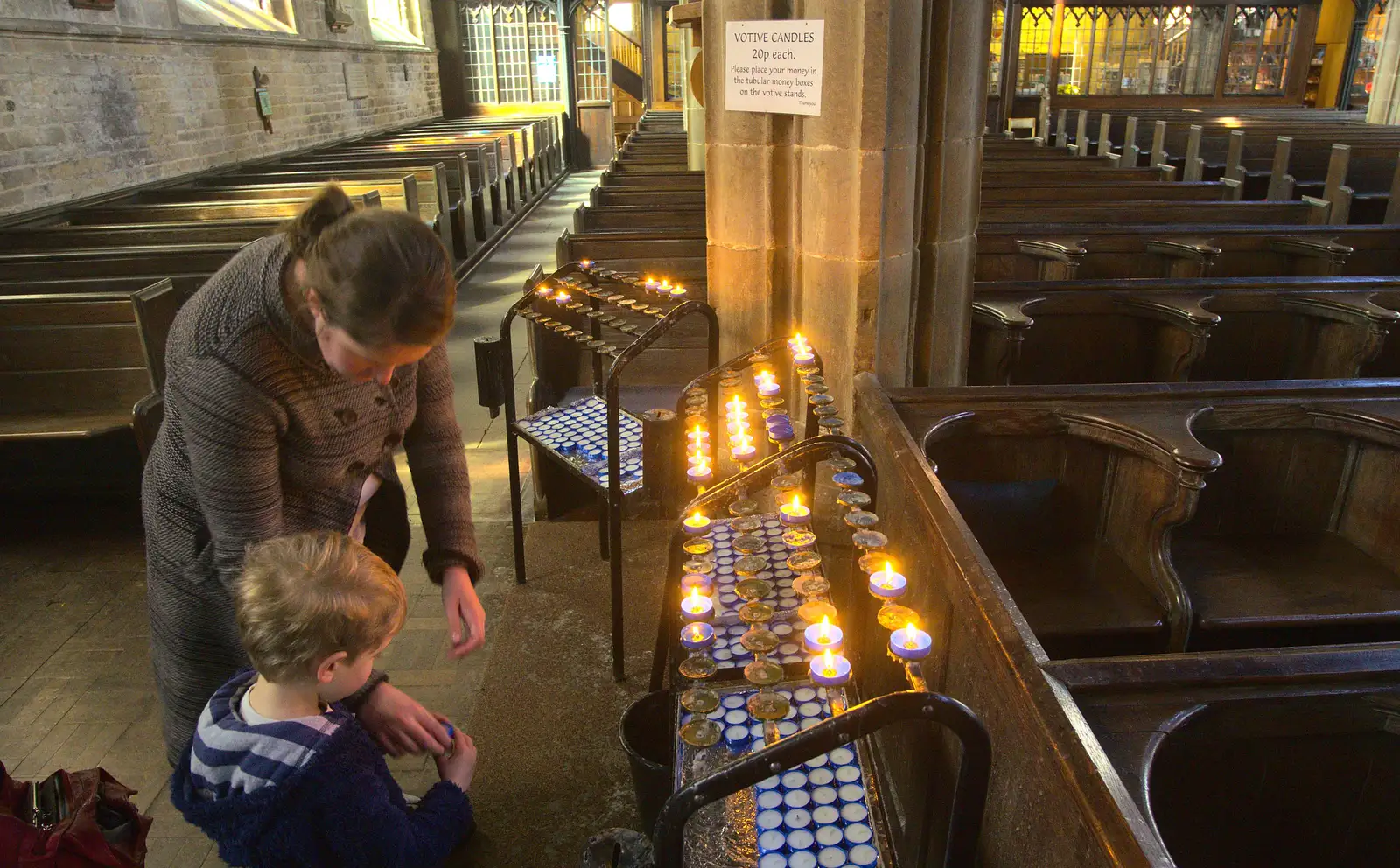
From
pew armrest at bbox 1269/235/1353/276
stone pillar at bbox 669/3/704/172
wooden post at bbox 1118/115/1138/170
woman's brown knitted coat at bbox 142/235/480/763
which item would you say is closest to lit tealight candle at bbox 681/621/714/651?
woman's brown knitted coat at bbox 142/235/480/763

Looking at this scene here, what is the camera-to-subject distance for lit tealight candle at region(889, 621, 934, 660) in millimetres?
1575

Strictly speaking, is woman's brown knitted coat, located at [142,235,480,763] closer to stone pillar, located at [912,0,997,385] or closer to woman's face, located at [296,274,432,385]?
woman's face, located at [296,274,432,385]

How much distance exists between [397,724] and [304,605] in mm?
404

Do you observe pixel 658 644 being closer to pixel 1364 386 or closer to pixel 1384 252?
pixel 1364 386

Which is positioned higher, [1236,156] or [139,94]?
[139,94]

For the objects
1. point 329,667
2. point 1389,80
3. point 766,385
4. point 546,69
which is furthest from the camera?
point 546,69

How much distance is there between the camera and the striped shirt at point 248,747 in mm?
1443

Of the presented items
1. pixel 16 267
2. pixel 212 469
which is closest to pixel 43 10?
pixel 16 267

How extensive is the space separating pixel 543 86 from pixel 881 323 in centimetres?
1910

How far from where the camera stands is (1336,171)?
6.70m

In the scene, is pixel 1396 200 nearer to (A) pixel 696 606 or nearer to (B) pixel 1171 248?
(B) pixel 1171 248

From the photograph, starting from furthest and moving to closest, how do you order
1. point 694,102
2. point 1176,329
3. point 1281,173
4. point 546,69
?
1. point 546,69
2. point 694,102
3. point 1281,173
4. point 1176,329

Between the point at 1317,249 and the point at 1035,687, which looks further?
the point at 1317,249

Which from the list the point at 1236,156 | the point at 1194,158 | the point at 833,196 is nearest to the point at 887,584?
the point at 833,196
